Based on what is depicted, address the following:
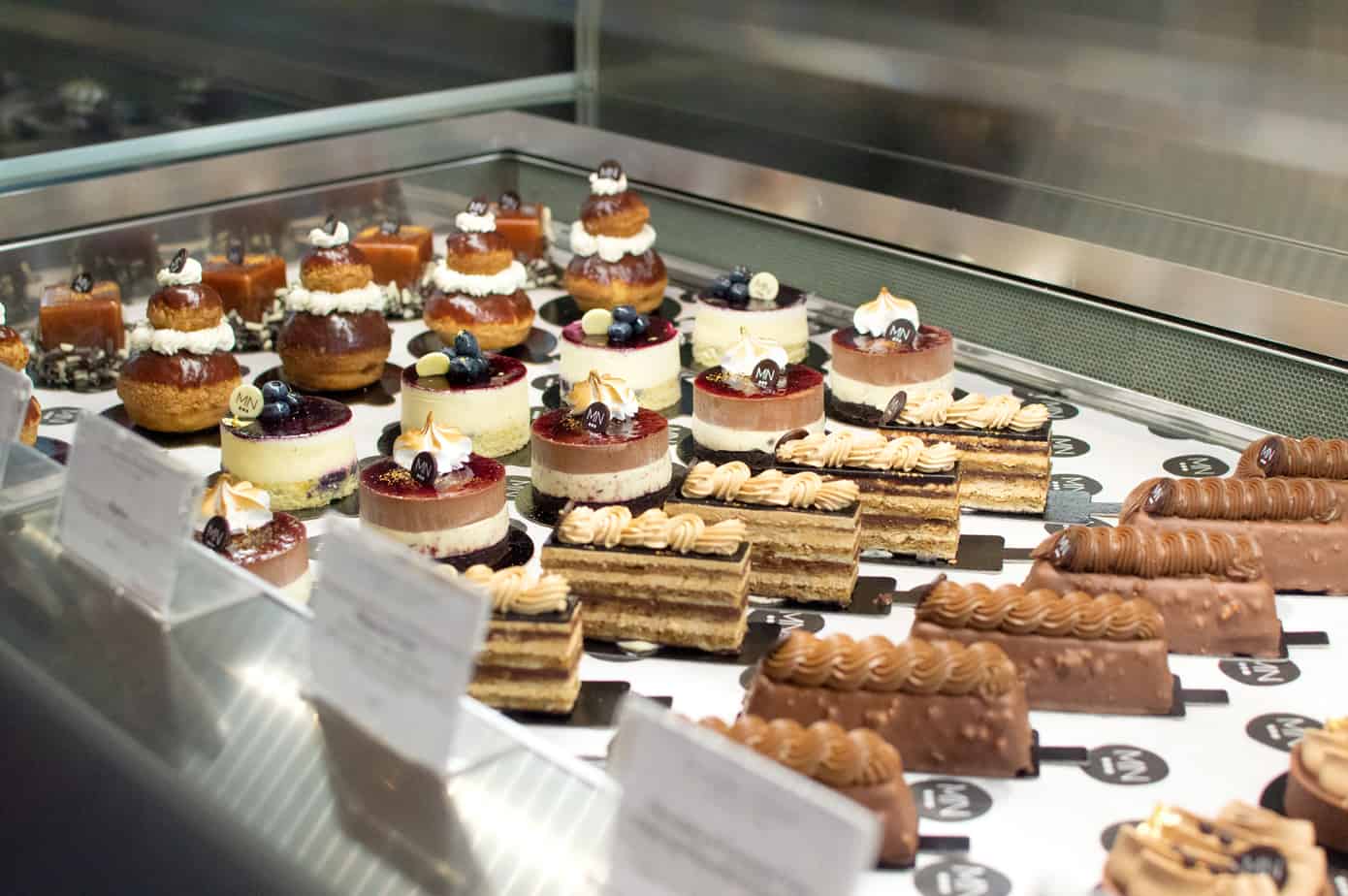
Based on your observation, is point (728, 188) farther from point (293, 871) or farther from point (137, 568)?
point (293, 871)

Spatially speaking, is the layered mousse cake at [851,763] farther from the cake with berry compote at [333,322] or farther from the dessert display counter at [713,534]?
the cake with berry compote at [333,322]

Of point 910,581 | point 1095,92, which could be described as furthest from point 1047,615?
point 1095,92

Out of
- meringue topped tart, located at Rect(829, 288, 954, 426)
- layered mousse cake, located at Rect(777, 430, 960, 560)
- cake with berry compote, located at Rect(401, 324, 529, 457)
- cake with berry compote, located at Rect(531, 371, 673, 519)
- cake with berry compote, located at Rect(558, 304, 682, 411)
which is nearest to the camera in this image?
layered mousse cake, located at Rect(777, 430, 960, 560)

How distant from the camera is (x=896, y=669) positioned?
295 centimetres

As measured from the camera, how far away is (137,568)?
2.60 m

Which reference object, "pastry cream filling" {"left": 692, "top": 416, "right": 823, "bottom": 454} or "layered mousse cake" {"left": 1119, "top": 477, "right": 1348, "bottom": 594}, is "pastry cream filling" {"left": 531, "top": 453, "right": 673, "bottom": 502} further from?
"layered mousse cake" {"left": 1119, "top": 477, "right": 1348, "bottom": 594}

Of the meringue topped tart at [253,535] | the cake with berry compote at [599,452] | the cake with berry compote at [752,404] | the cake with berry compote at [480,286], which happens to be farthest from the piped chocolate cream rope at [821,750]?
the cake with berry compote at [480,286]

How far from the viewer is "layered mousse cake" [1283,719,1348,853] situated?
8.73 feet

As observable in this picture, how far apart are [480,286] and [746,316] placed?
34.8 inches

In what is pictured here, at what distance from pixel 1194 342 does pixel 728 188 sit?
6.40 feet

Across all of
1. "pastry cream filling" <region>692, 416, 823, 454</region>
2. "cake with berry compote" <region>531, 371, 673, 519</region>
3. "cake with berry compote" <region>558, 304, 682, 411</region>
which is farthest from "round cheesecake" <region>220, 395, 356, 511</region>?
"pastry cream filling" <region>692, 416, 823, 454</region>

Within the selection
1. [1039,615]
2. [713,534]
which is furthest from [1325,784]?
[713,534]

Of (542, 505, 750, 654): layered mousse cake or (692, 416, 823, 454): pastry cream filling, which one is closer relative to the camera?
(542, 505, 750, 654): layered mousse cake

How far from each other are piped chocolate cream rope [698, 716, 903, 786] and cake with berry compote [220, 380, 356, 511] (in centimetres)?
194
